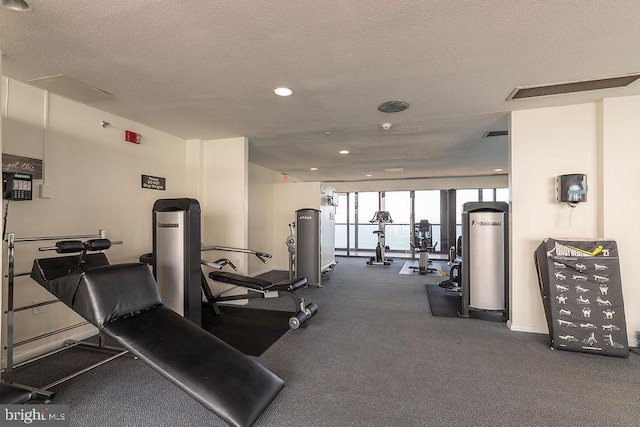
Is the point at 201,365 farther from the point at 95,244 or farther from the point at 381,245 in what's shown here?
the point at 381,245

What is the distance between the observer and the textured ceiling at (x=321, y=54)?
1.76 meters

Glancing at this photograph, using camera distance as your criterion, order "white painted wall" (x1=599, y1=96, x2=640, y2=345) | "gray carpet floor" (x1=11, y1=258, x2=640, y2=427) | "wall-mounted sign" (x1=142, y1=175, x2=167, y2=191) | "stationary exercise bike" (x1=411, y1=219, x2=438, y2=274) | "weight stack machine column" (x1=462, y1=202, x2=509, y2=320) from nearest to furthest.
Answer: "gray carpet floor" (x1=11, y1=258, x2=640, y2=427), "white painted wall" (x1=599, y1=96, x2=640, y2=345), "weight stack machine column" (x1=462, y1=202, x2=509, y2=320), "wall-mounted sign" (x1=142, y1=175, x2=167, y2=191), "stationary exercise bike" (x1=411, y1=219, x2=438, y2=274)

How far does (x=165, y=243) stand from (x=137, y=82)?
1637 mm

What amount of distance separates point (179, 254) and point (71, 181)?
1.32m

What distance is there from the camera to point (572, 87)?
9.20 feet

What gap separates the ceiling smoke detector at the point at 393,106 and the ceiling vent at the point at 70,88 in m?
2.79

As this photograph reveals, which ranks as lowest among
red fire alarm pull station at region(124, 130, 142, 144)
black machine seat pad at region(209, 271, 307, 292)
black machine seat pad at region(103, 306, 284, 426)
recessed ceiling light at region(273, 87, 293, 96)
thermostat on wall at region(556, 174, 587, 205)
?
black machine seat pad at region(103, 306, 284, 426)

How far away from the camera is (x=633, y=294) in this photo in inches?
118

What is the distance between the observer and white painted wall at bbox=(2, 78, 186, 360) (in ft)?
8.93

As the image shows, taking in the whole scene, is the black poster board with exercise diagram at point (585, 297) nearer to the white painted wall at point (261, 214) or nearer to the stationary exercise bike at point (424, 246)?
the stationary exercise bike at point (424, 246)

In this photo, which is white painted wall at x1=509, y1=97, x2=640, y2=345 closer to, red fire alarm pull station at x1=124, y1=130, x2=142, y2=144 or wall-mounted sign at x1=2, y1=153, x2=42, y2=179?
red fire alarm pull station at x1=124, y1=130, x2=142, y2=144

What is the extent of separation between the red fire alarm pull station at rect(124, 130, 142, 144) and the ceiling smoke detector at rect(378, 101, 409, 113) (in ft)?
10.00

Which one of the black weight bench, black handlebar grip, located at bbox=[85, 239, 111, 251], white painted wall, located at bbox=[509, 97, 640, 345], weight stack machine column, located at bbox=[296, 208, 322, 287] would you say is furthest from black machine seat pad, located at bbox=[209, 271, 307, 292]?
white painted wall, located at bbox=[509, 97, 640, 345]

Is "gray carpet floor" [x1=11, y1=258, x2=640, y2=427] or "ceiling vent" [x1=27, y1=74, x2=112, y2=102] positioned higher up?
"ceiling vent" [x1=27, y1=74, x2=112, y2=102]
